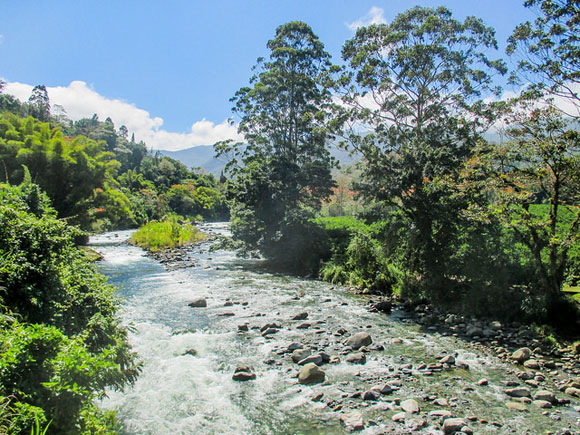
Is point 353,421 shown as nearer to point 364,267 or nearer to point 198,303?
point 198,303

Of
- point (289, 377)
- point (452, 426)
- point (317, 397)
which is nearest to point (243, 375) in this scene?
point (289, 377)

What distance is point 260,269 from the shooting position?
22.7m

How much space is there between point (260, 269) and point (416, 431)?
693 inches

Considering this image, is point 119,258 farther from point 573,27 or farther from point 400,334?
point 573,27

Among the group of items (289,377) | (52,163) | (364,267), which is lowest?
(289,377)

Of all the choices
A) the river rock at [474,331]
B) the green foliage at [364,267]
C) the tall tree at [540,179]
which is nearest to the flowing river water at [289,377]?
the river rock at [474,331]

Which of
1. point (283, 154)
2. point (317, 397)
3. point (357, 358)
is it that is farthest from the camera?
point (283, 154)

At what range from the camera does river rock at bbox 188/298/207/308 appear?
13.0 m

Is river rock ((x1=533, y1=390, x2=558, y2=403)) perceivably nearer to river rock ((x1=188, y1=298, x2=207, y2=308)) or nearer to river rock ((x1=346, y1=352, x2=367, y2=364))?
river rock ((x1=346, y1=352, x2=367, y2=364))

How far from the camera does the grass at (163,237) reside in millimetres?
30812

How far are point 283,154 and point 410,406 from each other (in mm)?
25263

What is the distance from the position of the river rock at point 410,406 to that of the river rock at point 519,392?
189cm

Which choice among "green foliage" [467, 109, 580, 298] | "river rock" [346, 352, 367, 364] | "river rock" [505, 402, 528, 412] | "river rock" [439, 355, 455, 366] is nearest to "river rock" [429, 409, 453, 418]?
"river rock" [505, 402, 528, 412]

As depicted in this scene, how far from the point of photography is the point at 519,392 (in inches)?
259
